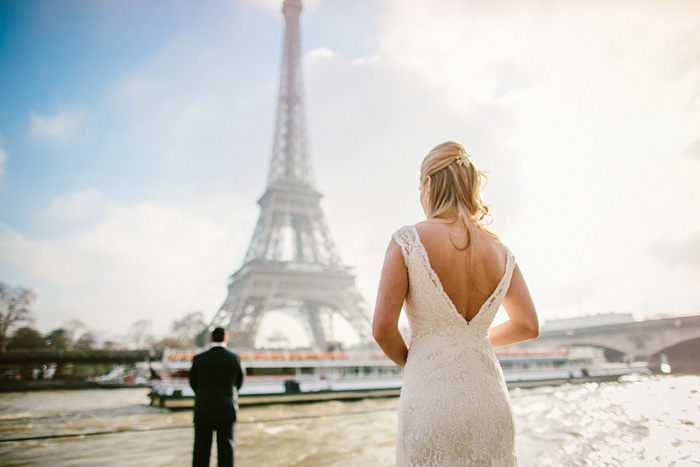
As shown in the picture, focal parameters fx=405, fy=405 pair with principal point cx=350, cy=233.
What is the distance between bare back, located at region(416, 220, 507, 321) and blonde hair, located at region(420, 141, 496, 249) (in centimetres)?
5

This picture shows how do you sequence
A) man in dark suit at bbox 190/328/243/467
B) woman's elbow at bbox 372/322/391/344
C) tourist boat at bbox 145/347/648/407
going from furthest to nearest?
tourist boat at bbox 145/347/648/407, man in dark suit at bbox 190/328/243/467, woman's elbow at bbox 372/322/391/344

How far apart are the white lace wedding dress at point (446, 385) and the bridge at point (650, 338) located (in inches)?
1978

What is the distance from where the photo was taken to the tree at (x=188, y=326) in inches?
2355

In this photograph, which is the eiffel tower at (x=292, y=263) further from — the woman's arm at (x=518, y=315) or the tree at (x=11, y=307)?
the woman's arm at (x=518, y=315)

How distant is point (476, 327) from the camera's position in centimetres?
172

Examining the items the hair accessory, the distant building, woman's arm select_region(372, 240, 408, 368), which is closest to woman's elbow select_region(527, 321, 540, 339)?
woman's arm select_region(372, 240, 408, 368)

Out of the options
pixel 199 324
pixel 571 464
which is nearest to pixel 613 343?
pixel 571 464

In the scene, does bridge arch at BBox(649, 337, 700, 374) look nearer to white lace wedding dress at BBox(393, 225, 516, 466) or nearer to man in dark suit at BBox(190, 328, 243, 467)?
man in dark suit at BBox(190, 328, 243, 467)

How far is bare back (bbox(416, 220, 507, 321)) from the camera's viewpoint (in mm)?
1665

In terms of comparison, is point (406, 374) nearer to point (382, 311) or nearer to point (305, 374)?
point (382, 311)

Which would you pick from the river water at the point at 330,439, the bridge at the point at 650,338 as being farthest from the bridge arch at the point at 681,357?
the river water at the point at 330,439

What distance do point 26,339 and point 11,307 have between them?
12.4 feet

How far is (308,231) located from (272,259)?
536 centimetres

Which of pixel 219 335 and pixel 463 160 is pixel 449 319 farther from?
pixel 219 335
